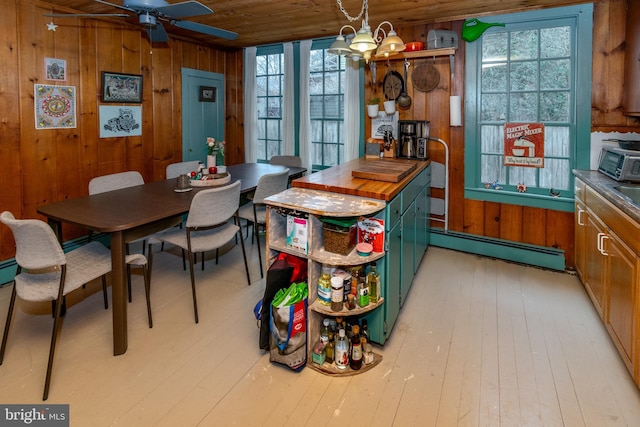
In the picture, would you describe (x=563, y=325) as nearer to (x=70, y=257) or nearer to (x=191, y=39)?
(x=70, y=257)

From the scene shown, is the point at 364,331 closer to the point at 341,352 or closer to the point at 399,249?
the point at 341,352

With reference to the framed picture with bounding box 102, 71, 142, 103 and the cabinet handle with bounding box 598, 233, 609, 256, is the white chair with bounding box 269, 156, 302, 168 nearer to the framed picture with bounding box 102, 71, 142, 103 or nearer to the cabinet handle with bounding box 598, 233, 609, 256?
the framed picture with bounding box 102, 71, 142, 103

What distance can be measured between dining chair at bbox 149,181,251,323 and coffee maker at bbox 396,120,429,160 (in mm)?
1724

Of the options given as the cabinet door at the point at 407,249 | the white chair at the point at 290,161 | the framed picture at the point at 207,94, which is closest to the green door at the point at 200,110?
the framed picture at the point at 207,94

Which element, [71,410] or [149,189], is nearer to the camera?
[71,410]

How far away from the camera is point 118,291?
7.30 feet

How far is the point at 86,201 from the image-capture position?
2.72m

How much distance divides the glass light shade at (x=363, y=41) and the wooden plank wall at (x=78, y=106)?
2.73m

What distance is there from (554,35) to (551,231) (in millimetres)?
1695

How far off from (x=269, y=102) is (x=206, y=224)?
291 centimetres

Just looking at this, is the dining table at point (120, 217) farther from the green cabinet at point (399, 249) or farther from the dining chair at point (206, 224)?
the green cabinet at point (399, 249)

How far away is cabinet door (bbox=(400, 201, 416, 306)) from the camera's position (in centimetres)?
263

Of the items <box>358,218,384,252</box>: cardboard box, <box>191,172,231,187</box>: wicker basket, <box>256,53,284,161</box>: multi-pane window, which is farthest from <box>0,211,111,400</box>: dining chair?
<box>256,53,284,161</box>: multi-pane window

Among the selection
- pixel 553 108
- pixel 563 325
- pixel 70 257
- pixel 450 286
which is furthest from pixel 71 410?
pixel 553 108
